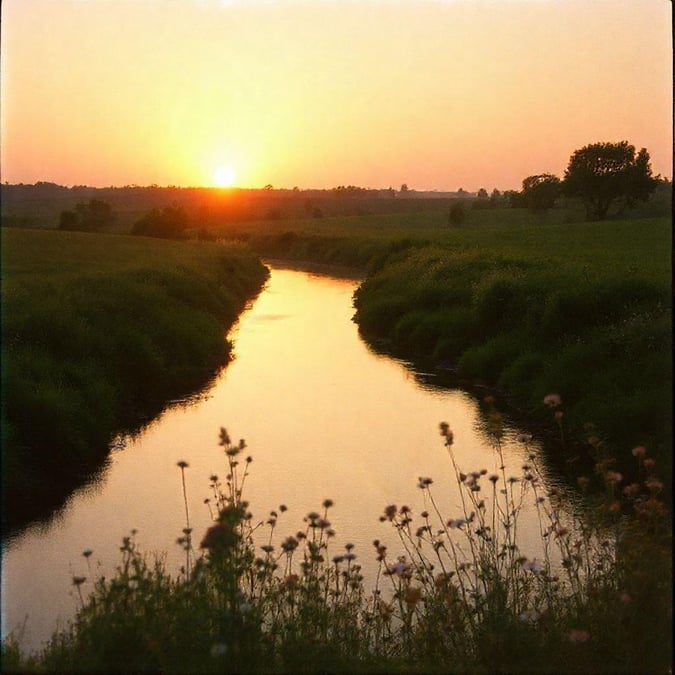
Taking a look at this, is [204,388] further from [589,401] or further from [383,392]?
[589,401]

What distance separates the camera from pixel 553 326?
19500 millimetres

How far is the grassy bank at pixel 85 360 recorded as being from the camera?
12883mm

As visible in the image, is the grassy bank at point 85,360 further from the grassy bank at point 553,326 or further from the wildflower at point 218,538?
the wildflower at point 218,538

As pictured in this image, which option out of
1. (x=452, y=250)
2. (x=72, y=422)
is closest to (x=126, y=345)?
(x=72, y=422)

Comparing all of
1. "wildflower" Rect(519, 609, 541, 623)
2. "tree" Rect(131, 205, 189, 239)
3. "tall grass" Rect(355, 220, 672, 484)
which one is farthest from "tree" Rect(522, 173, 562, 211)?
"wildflower" Rect(519, 609, 541, 623)

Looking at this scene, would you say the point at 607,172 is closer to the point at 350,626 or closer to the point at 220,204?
the point at 350,626

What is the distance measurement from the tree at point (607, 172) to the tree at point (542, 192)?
44.9ft

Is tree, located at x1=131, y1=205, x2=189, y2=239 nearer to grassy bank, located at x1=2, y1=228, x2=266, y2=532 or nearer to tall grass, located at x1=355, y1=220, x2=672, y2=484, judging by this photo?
grassy bank, located at x1=2, y1=228, x2=266, y2=532

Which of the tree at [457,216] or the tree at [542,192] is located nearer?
the tree at [542,192]

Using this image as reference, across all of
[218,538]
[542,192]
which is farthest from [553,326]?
[542,192]

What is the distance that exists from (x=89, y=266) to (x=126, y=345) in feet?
56.6

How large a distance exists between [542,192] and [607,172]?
50.6 ft

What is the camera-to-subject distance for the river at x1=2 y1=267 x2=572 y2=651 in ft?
32.3

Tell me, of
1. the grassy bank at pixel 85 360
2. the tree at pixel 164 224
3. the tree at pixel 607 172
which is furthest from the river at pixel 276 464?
the tree at pixel 164 224
